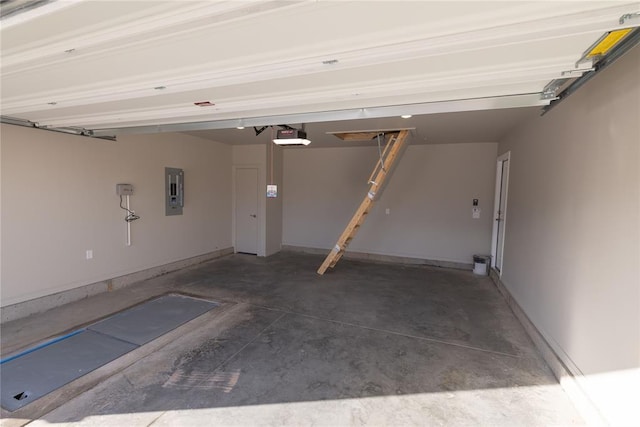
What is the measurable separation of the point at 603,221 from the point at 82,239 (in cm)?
588

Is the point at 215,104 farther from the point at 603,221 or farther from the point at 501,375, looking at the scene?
the point at 501,375

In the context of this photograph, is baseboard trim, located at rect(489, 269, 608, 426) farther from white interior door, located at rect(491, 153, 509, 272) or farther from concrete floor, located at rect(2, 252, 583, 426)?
white interior door, located at rect(491, 153, 509, 272)

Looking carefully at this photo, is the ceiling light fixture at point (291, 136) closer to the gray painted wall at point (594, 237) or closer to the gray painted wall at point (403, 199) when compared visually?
the gray painted wall at point (594, 237)

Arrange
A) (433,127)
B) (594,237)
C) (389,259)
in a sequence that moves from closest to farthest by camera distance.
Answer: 1. (594,237)
2. (433,127)
3. (389,259)

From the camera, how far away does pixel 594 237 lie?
2270 millimetres

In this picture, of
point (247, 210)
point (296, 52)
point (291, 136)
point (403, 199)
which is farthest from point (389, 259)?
point (296, 52)

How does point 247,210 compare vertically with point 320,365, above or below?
above

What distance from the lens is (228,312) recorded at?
12.9 ft

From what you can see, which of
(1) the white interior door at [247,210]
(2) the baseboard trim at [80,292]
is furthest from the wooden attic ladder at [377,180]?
(2) the baseboard trim at [80,292]

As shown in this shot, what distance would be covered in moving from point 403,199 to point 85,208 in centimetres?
588

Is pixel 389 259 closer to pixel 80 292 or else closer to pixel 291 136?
pixel 291 136

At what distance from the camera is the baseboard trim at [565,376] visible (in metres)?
2.10

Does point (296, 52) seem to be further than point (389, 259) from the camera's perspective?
No

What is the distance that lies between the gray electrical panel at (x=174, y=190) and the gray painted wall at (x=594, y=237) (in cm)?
574
